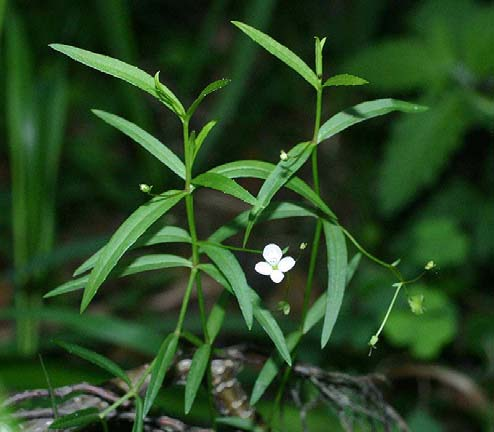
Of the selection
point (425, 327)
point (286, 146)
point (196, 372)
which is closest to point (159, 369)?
point (196, 372)

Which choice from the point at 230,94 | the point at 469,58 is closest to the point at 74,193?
the point at 230,94

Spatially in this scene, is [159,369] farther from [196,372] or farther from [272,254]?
[272,254]

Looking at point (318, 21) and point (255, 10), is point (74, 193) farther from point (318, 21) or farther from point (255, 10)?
point (318, 21)

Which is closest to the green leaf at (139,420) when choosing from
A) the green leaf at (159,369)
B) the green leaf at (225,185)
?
the green leaf at (159,369)

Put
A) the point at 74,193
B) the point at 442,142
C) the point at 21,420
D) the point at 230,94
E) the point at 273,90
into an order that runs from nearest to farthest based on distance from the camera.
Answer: the point at 21,420 < the point at 442,142 < the point at 230,94 < the point at 74,193 < the point at 273,90

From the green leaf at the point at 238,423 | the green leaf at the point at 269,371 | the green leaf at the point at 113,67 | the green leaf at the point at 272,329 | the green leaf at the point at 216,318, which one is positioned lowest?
the green leaf at the point at 238,423

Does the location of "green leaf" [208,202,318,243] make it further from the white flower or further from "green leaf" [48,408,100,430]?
"green leaf" [48,408,100,430]

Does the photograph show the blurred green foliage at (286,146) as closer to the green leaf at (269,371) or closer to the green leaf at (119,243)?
the green leaf at (269,371)
